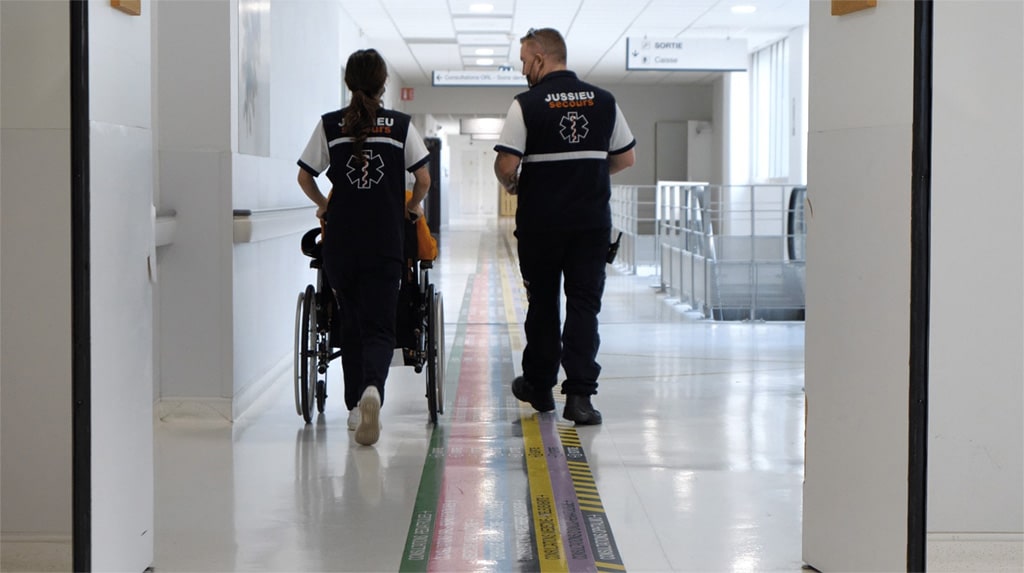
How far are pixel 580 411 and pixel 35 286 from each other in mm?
2710

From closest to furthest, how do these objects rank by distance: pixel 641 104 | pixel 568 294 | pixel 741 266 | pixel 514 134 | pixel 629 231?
pixel 514 134
pixel 568 294
pixel 741 266
pixel 629 231
pixel 641 104

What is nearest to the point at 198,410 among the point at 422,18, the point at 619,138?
the point at 619,138

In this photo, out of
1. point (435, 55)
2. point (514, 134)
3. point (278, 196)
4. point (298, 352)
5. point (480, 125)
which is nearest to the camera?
point (514, 134)

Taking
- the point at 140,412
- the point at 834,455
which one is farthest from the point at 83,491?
the point at 834,455

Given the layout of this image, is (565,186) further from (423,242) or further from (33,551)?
(33,551)

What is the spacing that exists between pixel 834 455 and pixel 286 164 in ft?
15.2

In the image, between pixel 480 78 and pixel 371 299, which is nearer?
pixel 371 299

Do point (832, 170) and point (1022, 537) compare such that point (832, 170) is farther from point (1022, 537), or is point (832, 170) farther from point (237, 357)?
point (237, 357)

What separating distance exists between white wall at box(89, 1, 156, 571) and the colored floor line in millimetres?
728

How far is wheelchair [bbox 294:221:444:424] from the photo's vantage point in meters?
4.91

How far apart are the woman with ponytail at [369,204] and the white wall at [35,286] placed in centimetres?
175

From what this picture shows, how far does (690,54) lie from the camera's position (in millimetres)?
14844

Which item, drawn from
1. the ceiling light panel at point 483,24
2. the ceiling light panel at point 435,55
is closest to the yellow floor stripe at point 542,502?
the ceiling light panel at point 483,24

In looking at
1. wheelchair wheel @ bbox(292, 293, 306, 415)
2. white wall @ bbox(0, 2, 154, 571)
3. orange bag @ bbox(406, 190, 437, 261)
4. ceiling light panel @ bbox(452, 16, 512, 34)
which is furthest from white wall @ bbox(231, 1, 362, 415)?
→ ceiling light panel @ bbox(452, 16, 512, 34)
